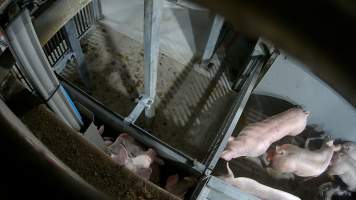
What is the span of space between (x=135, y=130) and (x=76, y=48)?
59cm

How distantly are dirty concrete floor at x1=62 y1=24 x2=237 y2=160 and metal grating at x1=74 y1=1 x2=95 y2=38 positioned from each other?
0.23ft

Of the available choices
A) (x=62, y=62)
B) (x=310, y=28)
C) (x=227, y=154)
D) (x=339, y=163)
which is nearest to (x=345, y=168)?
(x=339, y=163)

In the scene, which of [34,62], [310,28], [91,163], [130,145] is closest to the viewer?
[310,28]

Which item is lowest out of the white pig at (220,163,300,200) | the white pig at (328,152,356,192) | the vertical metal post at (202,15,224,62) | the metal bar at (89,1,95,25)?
the white pig at (220,163,300,200)

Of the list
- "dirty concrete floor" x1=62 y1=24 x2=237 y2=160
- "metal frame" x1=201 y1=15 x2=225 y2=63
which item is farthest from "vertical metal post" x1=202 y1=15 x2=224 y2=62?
"dirty concrete floor" x1=62 y1=24 x2=237 y2=160

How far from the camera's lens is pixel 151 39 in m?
1.58

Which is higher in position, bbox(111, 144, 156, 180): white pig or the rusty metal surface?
bbox(111, 144, 156, 180): white pig

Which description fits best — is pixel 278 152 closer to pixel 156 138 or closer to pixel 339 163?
pixel 339 163

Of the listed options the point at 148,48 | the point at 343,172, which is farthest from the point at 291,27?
the point at 343,172

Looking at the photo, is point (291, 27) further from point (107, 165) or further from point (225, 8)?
point (107, 165)

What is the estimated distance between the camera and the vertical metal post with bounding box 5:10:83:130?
0.83 m

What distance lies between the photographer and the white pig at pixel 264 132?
84.5 inches

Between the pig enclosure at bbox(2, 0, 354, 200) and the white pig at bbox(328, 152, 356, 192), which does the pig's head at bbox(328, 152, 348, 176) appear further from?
the pig enclosure at bbox(2, 0, 354, 200)

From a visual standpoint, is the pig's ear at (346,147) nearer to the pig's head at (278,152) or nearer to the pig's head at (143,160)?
the pig's head at (278,152)
